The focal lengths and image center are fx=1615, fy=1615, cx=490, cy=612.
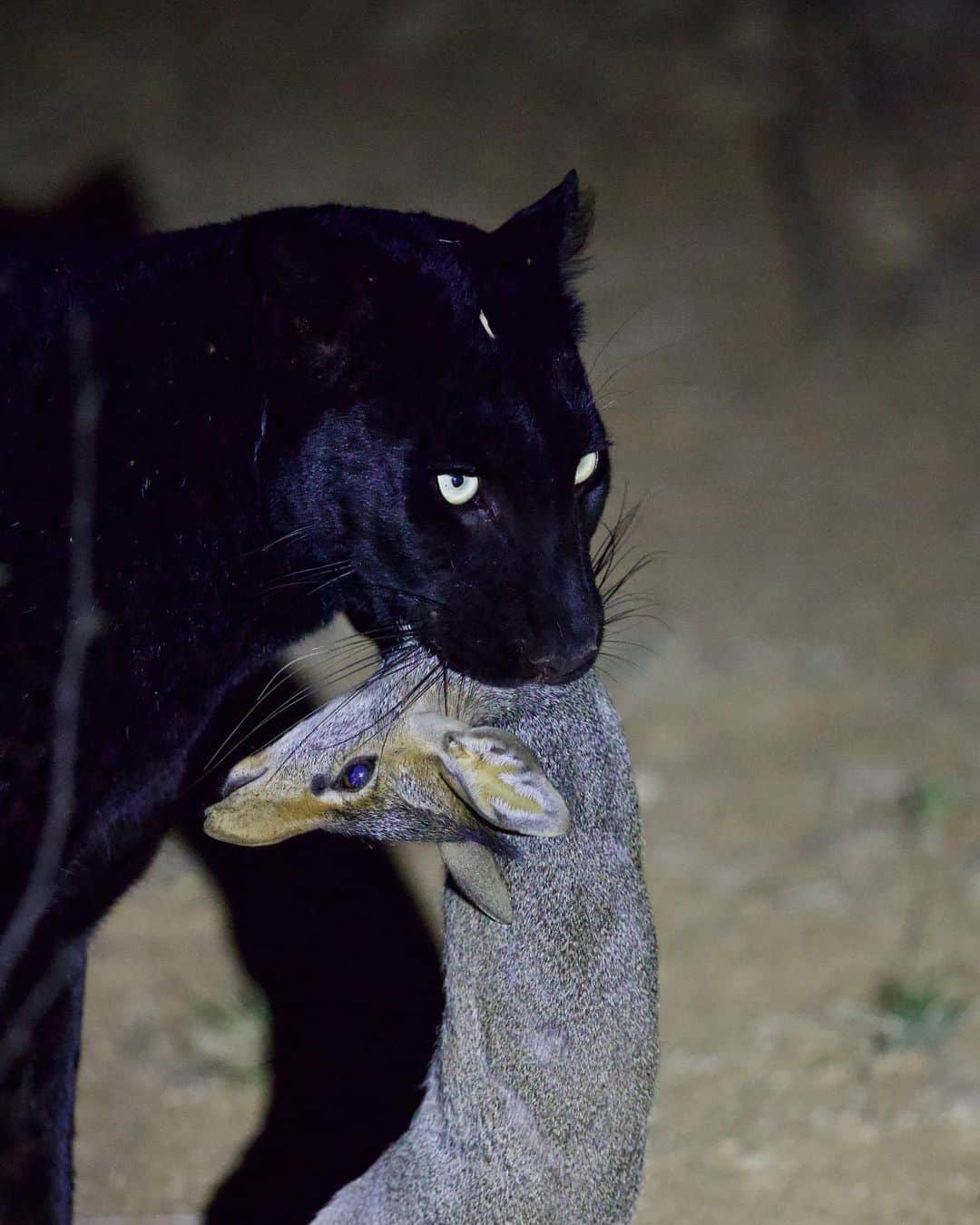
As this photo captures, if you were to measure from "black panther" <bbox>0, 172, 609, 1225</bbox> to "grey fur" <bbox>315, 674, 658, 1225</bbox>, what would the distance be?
0.17m

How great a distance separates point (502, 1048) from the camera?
2.56 metres

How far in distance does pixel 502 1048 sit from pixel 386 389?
1.06 metres

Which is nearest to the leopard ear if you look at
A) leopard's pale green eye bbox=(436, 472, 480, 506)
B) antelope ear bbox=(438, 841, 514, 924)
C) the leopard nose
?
leopard's pale green eye bbox=(436, 472, 480, 506)

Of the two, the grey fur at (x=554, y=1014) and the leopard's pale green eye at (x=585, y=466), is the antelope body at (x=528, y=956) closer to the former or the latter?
the grey fur at (x=554, y=1014)

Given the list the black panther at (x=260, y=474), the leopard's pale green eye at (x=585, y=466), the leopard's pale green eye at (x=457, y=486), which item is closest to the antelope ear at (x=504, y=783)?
the black panther at (x=260, y=474)

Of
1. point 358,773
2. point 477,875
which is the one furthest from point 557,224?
point 477,875

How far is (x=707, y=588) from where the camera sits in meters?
6.04

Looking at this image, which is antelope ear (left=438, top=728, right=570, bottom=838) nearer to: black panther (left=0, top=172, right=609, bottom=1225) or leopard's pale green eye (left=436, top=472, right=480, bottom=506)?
black panther (left=0, top=172, right=609, bottom=1225)

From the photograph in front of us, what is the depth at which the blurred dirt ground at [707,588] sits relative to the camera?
3.76m

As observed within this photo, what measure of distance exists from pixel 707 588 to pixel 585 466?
3.38 metres

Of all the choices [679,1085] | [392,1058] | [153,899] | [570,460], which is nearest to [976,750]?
[679,1085]

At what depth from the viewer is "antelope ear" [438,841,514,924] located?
239cm

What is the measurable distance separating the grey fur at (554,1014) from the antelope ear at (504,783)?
188 millimetres

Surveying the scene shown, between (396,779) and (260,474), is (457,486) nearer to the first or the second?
(260,474)
